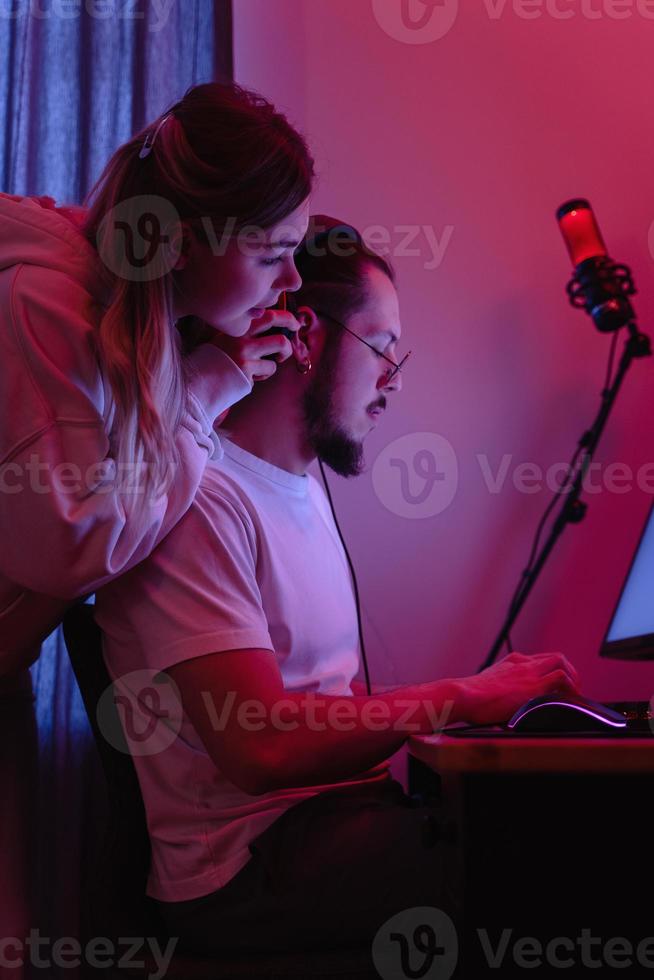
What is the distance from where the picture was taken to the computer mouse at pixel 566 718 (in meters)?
0.85

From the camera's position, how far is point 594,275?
1.84 meters

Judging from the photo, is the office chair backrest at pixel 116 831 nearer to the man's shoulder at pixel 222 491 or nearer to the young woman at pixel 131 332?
the young woman at pixel 131 332

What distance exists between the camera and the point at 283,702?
1047mm

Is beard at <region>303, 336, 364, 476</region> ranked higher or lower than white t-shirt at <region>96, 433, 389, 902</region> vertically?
higher

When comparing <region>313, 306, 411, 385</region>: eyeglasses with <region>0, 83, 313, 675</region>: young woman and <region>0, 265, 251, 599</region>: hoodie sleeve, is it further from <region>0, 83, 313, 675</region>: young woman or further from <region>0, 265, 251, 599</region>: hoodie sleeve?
<region>0, 265, 251, 599</region>: hoodie sleeve

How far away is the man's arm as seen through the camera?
3.40 feet

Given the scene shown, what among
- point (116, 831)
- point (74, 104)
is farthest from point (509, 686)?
point (74, 104)

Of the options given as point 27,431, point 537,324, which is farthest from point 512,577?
point 27,431

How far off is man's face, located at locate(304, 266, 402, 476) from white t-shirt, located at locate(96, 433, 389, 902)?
262mm

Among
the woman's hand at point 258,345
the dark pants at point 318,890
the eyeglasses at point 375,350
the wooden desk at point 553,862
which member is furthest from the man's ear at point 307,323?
the wooden desk at point 553,862

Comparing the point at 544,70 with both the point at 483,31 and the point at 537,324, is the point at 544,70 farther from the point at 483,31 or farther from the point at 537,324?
the point at 537,324

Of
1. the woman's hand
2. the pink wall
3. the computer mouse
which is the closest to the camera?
the computer mouse

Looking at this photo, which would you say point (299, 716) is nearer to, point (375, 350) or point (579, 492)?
point (375, 350)

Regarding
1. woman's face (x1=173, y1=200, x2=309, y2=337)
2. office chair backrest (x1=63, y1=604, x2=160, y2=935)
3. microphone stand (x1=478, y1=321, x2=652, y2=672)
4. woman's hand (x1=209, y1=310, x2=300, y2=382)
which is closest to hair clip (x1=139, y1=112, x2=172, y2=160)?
woman's face (x1=173, y1=200, x2=309, y2=337)
